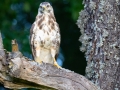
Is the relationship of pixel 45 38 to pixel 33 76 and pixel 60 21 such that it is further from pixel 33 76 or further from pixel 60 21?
pixel 60 21

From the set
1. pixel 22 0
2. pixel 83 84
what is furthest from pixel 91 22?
pixel 22 0

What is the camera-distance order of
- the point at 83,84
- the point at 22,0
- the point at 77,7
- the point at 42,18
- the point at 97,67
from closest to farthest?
the point at 83,84 → the point at 97,67 → the point at 42,18 → the point at 77,7 → the point at 22,0

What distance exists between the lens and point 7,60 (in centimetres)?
480

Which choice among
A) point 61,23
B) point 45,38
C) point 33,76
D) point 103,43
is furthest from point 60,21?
point 33,76

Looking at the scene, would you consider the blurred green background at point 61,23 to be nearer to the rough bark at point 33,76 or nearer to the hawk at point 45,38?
the hawk at point 45,38

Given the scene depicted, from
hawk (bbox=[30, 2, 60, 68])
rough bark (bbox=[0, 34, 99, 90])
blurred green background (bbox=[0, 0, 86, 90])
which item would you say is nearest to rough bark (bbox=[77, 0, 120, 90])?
rough bark (bbox=[0, 34, 99, 90])

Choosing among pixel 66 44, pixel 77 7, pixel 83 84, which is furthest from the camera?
pixel 66 44

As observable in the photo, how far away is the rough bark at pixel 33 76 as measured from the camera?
15.8 feet

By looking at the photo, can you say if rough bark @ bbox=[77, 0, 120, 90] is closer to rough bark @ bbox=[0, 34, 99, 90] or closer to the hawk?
rough bark @ bbox=[0, 34, 99, 90]

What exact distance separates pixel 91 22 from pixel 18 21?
510 centimetres

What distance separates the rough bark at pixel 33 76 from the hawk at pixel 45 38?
4.45ft

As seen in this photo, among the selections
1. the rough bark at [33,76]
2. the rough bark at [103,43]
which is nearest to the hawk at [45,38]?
the rough bark at [103,43]

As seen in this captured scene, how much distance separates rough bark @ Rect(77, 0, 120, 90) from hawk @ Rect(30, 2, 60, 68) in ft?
2.94

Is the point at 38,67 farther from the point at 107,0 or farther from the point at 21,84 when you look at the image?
the point at 107,0
